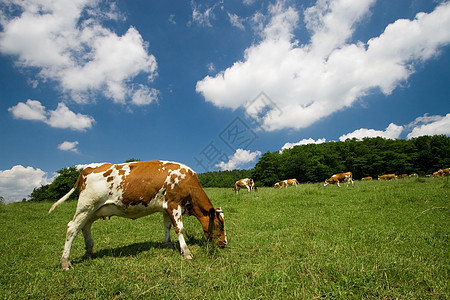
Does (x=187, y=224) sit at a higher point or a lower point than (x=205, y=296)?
higher

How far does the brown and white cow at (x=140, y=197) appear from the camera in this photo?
17.3ft

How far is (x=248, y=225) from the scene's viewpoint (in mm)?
8055

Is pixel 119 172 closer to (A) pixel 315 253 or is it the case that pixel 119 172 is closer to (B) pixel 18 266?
(B) pixel 18 266

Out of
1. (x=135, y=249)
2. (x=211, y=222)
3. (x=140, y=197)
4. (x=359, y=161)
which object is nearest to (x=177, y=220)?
(x=211, y=222)

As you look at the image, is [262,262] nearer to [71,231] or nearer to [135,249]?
[135,249]

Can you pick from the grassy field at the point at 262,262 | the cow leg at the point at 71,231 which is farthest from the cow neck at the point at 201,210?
the cow leg at the point at 71,231

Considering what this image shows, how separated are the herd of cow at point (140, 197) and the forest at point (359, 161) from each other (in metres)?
59.9

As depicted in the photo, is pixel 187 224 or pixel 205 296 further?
pixel 187 224

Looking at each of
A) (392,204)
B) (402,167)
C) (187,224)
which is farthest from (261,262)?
(402,167)

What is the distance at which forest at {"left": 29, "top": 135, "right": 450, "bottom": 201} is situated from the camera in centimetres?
5894

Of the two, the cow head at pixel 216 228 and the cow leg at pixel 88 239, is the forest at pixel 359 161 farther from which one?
the cow leg at pixel 88 239

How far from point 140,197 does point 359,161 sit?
67823 millimetres

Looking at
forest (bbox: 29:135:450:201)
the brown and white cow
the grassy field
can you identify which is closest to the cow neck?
the brown and white cow

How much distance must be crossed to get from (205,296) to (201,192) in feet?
11.4
